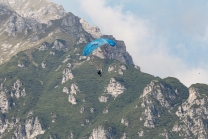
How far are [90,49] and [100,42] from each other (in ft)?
12.7

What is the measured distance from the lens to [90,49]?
17325 cm

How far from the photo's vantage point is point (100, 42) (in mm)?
174875
